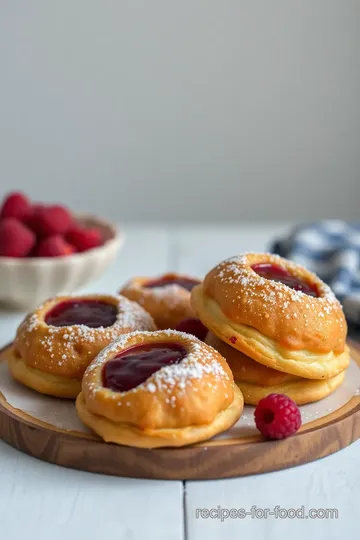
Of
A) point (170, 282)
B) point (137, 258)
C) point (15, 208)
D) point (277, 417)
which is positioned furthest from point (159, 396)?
point (137, 258)

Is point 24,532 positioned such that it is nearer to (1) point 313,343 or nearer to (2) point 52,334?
(2) point 52,334

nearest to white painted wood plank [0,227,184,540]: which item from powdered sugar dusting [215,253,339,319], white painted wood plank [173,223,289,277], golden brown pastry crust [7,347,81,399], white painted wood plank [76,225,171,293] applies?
golden brown pastry crust [7,347,81,399]

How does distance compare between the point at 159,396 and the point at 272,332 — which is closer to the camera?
the point at 159,396

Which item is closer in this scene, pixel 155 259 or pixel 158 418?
pixel 158 418

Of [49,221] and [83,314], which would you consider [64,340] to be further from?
[49,221]

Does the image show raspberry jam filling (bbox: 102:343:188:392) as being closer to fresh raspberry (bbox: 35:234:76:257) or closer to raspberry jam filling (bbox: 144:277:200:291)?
raspberry jam filling (bbox: 144:277:200:291)

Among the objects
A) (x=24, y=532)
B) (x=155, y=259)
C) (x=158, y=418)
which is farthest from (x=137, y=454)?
(x=155, y=259)

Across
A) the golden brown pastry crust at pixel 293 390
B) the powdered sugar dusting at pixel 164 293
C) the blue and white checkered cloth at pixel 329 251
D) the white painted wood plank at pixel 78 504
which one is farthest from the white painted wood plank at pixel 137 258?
the white painted wood plank at pixel 78 504
